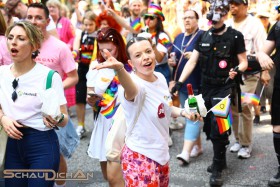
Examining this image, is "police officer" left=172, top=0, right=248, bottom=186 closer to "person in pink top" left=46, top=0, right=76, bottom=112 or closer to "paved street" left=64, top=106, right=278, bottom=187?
"paved street" left=64, top=106, right=278, bottom=187

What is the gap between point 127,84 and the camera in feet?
9.02

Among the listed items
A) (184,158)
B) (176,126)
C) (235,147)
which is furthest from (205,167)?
(176,126)

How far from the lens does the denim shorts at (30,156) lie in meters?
3.00

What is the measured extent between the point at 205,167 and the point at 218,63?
1358 millimetres

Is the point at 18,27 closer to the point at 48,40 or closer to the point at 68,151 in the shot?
the point at 48,40

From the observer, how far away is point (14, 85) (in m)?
3.06

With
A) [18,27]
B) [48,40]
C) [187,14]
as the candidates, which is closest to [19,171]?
[18,27]

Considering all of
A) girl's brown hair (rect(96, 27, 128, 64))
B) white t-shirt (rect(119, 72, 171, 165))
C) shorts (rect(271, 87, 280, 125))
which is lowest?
shorts (rect(271, 87, 280, 125))

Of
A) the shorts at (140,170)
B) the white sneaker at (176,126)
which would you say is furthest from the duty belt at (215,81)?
the white sneaker at (176,126)

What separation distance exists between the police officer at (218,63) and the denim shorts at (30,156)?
2081mm

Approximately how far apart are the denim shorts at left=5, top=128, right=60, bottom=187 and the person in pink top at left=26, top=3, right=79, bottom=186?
1.01m

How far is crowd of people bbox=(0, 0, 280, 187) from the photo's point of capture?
3.04m

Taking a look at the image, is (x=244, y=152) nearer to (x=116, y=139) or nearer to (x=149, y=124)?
(x=116, y=139)

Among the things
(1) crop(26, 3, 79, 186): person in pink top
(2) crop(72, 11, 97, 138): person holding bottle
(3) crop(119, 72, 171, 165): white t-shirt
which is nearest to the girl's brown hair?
(1) crop(26, 3, 79, 186): person in pink top
